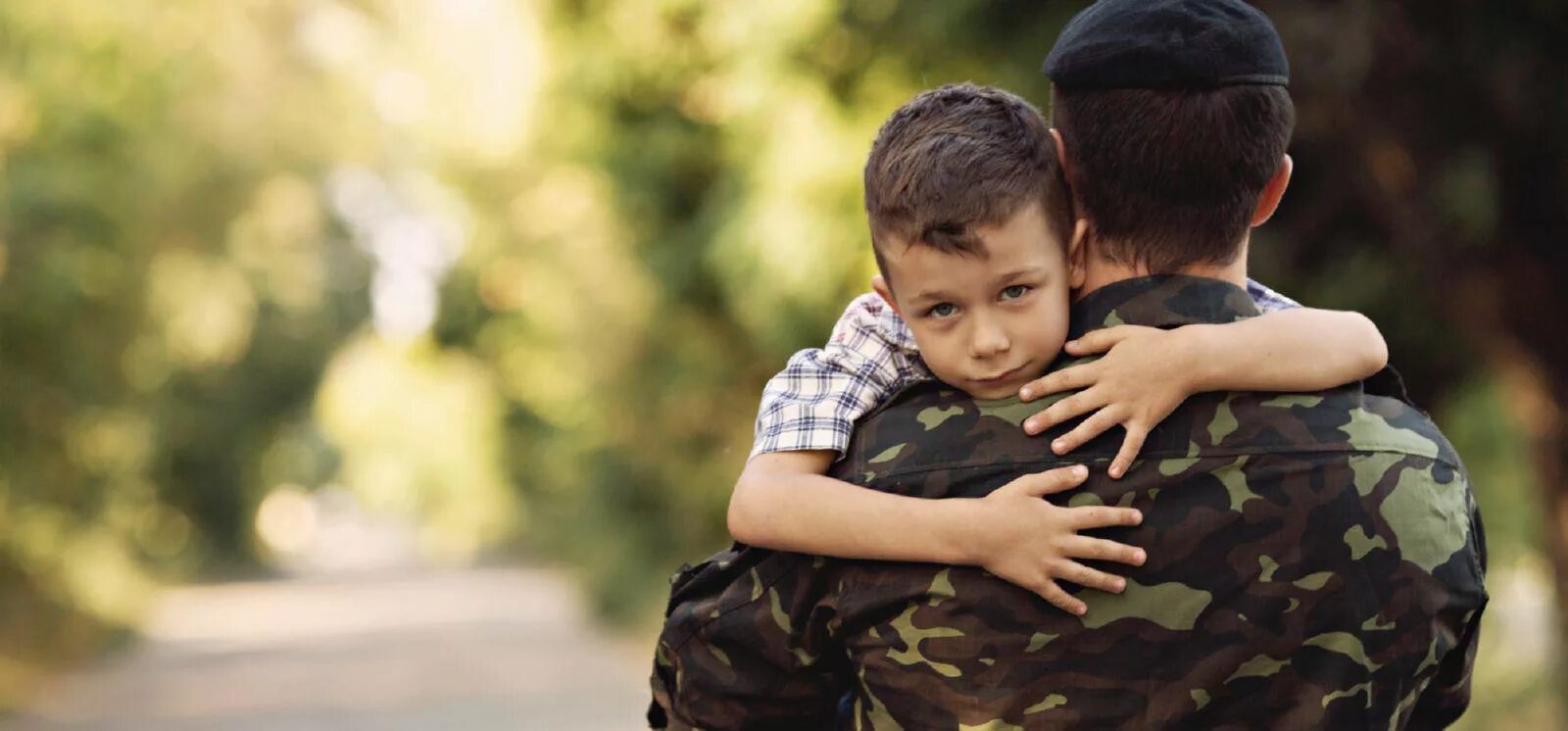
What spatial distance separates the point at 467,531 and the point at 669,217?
3805cm

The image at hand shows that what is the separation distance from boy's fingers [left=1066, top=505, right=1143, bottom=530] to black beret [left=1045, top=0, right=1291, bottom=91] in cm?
47

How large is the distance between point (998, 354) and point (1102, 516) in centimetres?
23

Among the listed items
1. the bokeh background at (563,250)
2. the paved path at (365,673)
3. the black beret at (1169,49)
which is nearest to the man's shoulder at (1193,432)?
the black beret at (1169,49)

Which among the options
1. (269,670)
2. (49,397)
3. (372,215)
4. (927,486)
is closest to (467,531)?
(372,215)

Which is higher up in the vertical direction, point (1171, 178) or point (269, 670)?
point (269, 670)

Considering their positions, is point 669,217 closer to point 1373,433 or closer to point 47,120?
point 47,120

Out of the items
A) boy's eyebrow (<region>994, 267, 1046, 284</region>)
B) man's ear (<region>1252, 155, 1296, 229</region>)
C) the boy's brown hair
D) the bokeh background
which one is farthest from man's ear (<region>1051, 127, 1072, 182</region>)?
the bokeh background

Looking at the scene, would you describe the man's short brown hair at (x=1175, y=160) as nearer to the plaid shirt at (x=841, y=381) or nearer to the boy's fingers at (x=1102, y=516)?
the plaid shirt at (x=841, y=381)

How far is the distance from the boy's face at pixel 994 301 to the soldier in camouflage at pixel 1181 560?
0.05m

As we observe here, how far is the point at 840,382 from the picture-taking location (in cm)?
235

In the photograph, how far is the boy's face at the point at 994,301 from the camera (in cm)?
222

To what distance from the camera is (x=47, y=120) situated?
50.5ft

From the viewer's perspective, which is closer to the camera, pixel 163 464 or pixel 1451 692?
pixel 1451 692

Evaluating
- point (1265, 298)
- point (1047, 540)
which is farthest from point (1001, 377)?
point (1265, 298)
